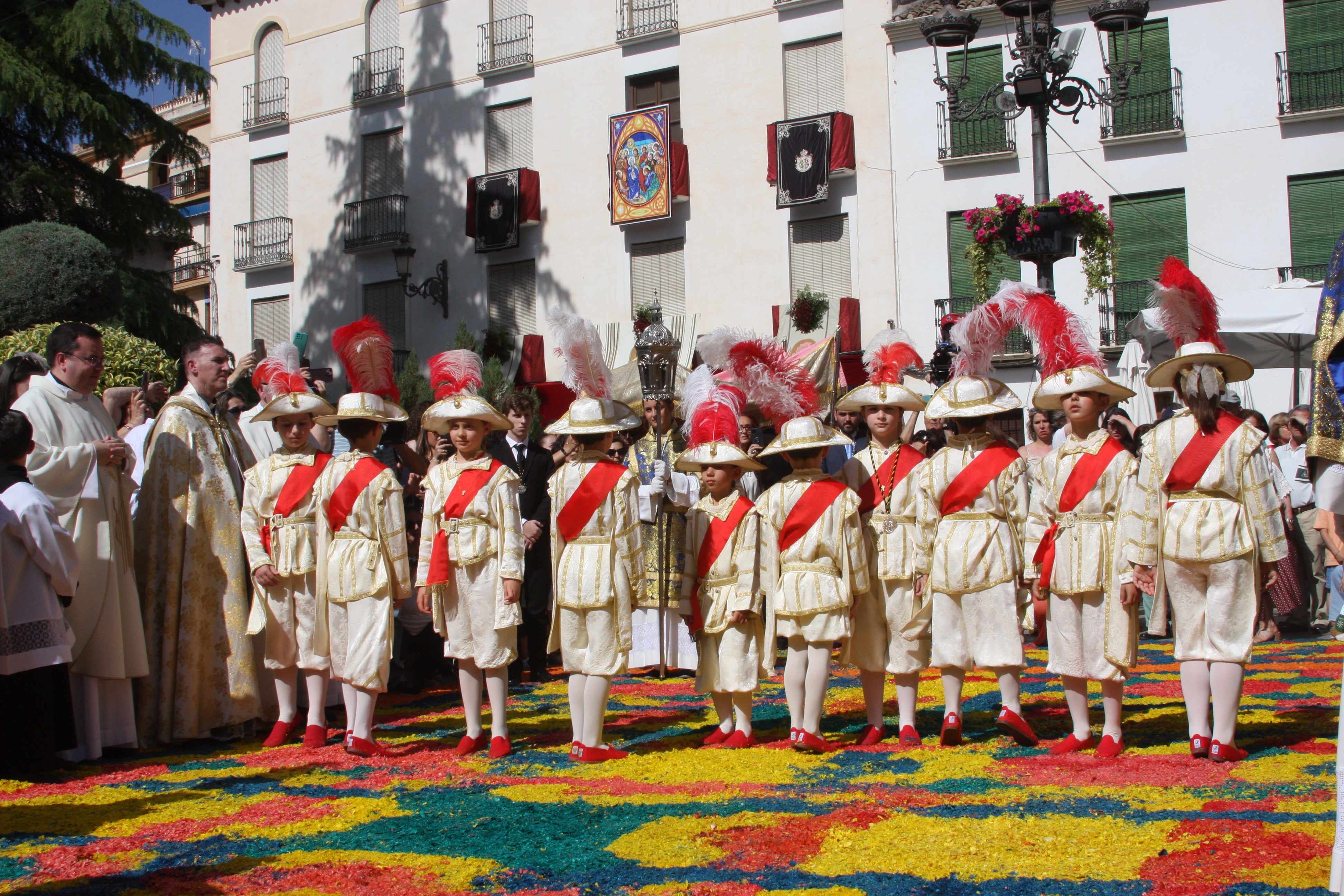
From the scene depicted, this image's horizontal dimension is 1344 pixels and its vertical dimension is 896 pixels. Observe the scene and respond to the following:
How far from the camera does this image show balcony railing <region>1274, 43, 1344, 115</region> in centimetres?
1989

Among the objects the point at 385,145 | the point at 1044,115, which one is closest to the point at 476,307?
the point at 385,145

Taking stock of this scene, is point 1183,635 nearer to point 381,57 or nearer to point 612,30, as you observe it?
point 612,30

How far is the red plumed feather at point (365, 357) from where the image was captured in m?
7.54

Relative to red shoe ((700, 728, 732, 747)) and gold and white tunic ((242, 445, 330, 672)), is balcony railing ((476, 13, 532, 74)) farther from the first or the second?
red shoe ((700, 728, 732, 747))

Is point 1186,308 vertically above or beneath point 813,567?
above

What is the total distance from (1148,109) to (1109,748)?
17.5 meters

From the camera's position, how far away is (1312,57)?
20047 mm

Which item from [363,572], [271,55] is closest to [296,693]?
[363,572]

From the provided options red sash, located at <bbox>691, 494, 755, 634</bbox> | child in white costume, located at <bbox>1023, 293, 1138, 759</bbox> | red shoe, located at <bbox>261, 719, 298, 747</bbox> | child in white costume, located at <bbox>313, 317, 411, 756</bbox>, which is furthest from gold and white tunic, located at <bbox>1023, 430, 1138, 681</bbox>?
red shoe, located at <bbox>261, 719, 298, 747</bbox>

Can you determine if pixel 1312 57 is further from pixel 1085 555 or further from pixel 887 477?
pixel 1085 555

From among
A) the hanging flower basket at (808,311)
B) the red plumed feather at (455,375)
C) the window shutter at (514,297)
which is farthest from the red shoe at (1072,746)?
the window shutter at (514,297)

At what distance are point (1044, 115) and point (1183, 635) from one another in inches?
264

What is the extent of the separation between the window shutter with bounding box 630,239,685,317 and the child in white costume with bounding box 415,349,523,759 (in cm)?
1781

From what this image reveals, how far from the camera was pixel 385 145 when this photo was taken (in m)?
28.1
